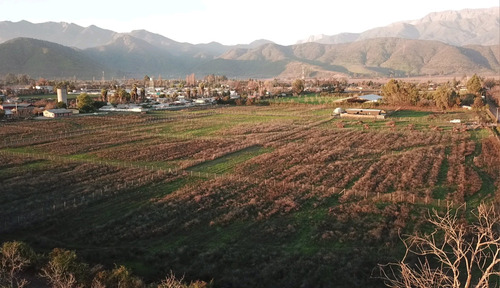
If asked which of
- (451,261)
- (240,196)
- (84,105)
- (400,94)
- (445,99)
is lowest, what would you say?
(451,261)

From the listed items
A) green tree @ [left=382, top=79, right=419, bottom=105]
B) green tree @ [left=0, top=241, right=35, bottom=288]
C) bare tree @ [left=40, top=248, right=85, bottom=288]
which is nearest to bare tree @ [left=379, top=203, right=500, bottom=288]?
bare tree @ [left=40, top=248, right=85, bottom=288]

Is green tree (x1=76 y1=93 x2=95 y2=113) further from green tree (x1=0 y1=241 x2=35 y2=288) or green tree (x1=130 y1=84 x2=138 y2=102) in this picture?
green tree (x1=0 y1=241 x2=35 y2=288)

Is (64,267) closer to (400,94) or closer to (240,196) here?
(240,196)

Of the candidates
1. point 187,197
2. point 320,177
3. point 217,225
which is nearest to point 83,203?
point 187,197

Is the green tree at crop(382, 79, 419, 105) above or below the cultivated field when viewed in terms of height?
above

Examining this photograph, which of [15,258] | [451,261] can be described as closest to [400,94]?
[451,261]

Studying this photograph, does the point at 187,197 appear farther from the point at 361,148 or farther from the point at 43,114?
the point at 43,114

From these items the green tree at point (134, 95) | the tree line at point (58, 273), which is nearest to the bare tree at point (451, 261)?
the tree line at point (58, 273)
